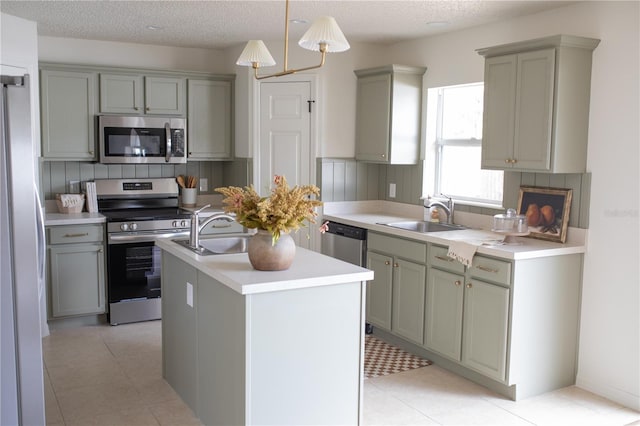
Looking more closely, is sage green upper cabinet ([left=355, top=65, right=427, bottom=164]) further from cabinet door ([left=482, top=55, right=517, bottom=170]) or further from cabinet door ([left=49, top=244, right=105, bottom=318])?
cabinet door ([left=49, top=244, right=105, bottom=318])

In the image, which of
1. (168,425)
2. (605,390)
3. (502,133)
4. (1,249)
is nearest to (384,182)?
(502,133)

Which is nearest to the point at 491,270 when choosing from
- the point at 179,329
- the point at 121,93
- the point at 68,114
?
the point at 179,329

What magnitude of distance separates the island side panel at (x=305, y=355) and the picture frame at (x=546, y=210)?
162 centimetres

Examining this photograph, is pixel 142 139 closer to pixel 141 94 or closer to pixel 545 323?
pixel 141 94

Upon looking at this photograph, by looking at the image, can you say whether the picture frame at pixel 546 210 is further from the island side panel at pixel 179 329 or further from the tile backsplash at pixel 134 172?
the tile backsplash at pixel 134 172

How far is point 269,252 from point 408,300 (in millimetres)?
1833

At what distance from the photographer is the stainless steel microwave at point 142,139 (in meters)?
5.38

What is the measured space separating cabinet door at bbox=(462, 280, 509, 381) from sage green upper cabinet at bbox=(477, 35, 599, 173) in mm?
812

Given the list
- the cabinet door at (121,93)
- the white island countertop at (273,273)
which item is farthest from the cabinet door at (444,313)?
the cabinet door at (121,93)

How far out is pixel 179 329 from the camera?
368 centimetres

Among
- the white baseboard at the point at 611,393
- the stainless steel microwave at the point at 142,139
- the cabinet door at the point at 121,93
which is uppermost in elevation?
the cabinet door at the point at 121,93

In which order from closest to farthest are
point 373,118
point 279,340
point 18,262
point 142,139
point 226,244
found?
1. point 18,262
2. point 279,340
3. point 226,244
4. point 373,118
5. point 142,139

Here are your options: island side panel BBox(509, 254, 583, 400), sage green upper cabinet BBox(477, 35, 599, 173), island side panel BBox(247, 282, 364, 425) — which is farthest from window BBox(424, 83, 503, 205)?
island side panel BBox(247, 282, 364, 425)

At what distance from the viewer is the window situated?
4.82 m
